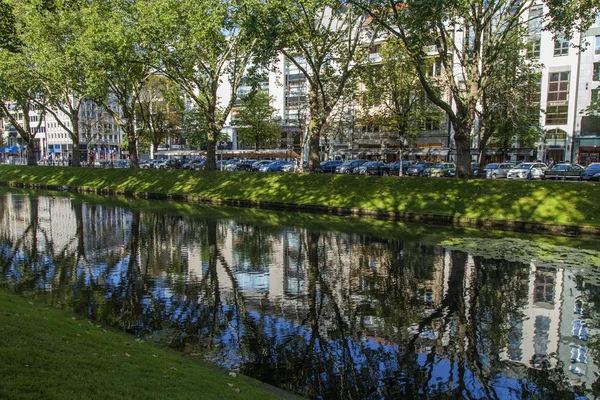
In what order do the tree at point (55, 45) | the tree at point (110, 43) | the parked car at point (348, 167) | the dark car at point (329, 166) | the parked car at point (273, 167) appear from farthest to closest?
the parked car at point (273, 167)
the dark car at point (329, 166)
the parked car at point (348, 167)
the tree at point (55, 45)
the tree at point (110, 43)

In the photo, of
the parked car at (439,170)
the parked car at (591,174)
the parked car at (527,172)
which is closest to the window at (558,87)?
the parked car at (527,172)

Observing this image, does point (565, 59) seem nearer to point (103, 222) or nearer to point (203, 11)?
point (203, 11)

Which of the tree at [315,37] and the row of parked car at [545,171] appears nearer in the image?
the tree at [315,37]

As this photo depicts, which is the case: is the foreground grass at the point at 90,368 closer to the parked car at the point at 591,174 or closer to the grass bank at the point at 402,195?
the grass bank at the point at 402,195

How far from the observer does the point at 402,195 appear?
93.3 ft

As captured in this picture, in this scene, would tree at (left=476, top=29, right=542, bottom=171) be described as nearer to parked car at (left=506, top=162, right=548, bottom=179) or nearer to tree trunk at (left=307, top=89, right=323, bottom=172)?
parked car at (left=506, top=162, right=548, bottom=179)

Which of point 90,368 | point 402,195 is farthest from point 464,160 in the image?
point 90,368

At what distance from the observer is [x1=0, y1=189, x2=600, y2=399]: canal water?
7730 millimetres

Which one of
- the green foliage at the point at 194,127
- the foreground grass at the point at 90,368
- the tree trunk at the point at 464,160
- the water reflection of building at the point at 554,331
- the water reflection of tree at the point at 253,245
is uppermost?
the green foliage at the point at 194,127

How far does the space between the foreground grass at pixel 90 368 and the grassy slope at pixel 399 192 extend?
20.8 metres

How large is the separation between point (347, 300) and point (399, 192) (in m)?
18.4

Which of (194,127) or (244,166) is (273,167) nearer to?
(244,166)

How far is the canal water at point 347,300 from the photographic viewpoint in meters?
7.73

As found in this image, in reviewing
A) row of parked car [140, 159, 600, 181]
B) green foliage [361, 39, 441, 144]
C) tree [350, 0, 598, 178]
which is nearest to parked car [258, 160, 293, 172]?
row of parked car [140, 159, 600, 181]
